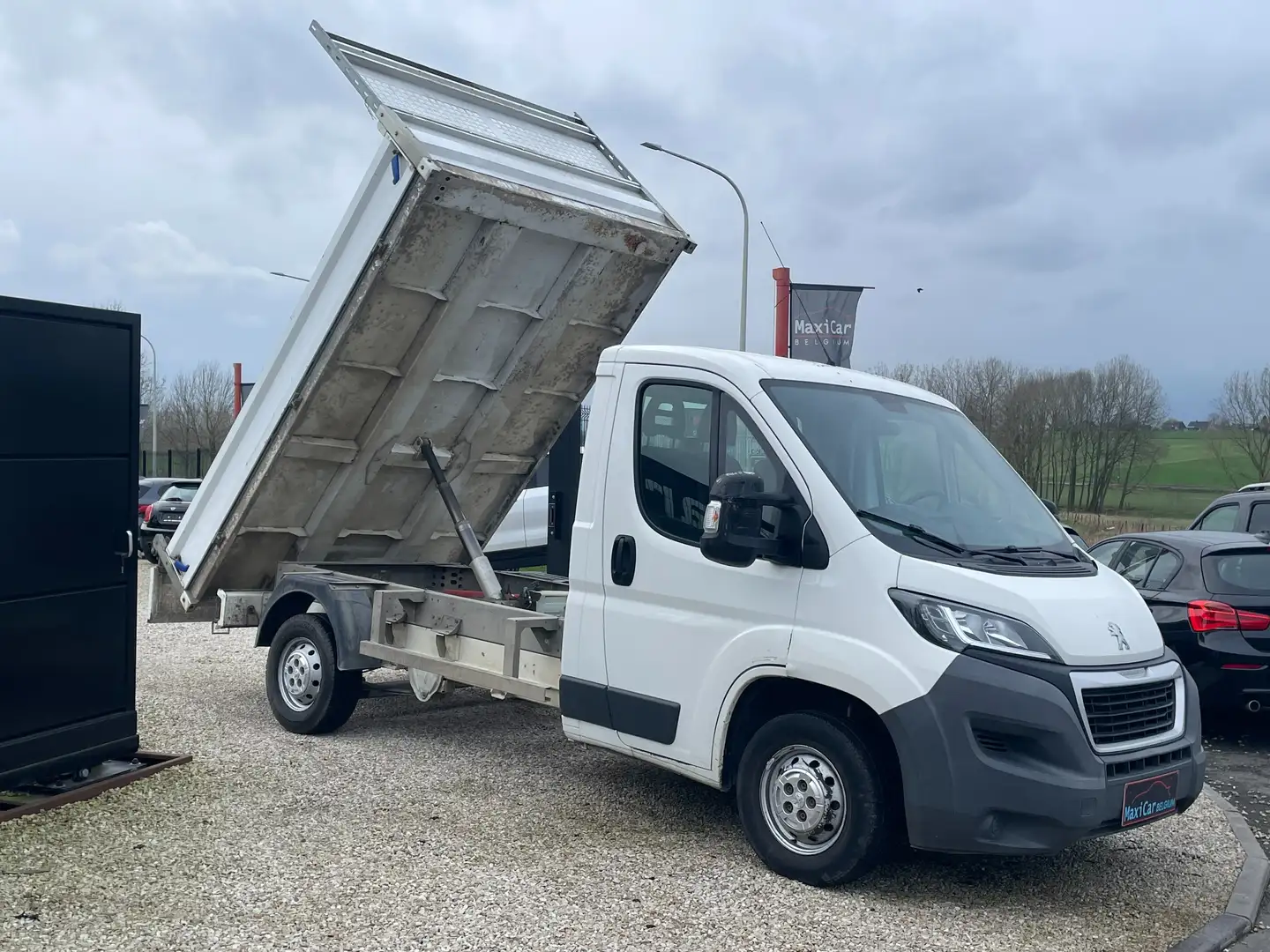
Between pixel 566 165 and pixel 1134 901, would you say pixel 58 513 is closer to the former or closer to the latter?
pixel 566 165

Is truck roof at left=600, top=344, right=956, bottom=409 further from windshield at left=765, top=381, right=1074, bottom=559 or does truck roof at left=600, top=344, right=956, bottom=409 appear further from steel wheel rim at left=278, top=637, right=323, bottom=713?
steel wheel rim at left=278, top=637, right=323, bottom=713

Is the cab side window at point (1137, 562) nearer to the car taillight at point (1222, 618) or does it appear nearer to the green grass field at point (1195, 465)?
the car taillight at point (1222, 618)

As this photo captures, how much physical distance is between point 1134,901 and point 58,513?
5.41 m

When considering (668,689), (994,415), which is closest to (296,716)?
(668,689)

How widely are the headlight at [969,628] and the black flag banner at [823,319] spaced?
15234 millimetres

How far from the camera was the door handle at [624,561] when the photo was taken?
560 cm

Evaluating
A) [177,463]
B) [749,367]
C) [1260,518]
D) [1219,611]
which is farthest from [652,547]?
[177,463]

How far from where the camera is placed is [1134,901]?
5094 mm

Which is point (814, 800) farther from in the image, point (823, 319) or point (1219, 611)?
point (823, 319)

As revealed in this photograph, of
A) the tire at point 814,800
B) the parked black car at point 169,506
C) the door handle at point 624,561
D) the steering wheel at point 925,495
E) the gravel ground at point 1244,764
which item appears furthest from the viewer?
the parked black car at point 169,506

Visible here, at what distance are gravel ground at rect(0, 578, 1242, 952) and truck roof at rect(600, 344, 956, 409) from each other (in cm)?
224

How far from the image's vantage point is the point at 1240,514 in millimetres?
11883

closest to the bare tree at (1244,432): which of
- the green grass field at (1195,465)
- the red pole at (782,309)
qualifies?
the green grass field at (1195,465)

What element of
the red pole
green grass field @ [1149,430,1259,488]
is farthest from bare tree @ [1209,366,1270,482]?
the red pole
